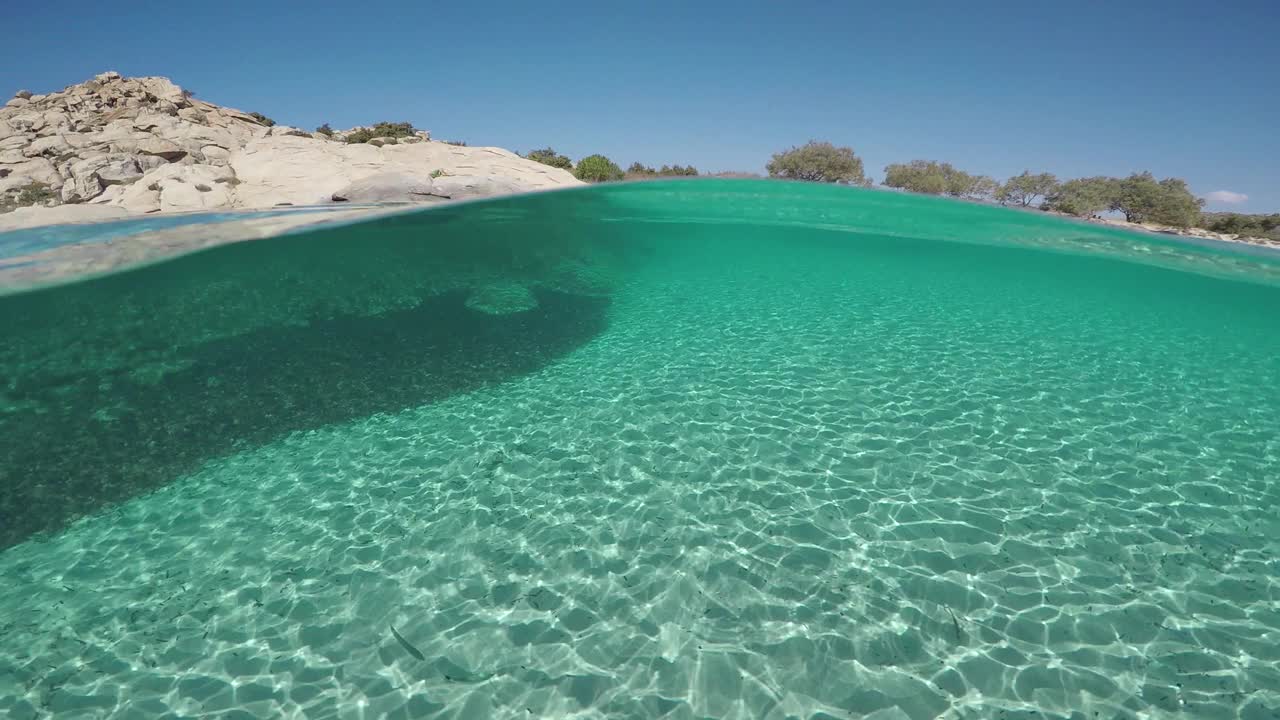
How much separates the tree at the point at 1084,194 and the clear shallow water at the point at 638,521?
18.4m

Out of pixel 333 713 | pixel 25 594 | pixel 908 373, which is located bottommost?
pixel 25 594

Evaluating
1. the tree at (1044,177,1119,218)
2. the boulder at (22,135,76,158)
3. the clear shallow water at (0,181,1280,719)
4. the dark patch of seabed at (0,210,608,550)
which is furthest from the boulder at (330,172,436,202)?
the tree at (1044,177,1119,218)

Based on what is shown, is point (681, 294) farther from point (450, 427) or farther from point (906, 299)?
point (450, 427)

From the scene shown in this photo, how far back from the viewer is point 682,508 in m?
5.78

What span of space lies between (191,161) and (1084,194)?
45.2 metres

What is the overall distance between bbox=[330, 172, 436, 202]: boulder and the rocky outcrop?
40 millimetres

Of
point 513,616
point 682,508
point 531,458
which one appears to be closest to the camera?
point 513,616

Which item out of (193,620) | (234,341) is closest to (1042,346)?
(193,620)

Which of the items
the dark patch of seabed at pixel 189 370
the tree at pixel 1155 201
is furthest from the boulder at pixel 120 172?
the tree at pixel 1155 201

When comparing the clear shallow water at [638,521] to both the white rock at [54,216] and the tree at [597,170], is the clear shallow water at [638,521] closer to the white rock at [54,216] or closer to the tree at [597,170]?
the white rock at [54,216]

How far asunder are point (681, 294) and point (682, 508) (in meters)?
12.4

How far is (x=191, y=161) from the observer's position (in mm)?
20344

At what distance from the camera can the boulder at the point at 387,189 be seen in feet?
64.3

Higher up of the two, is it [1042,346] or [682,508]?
[1042,346]
